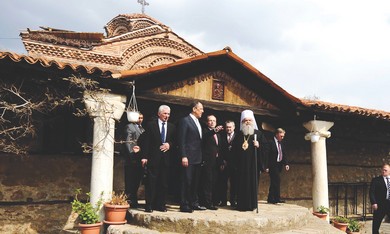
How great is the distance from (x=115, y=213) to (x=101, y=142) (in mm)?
1175

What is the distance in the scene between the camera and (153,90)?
6.29 metres

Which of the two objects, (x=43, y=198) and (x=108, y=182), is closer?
(x=108, y=182)

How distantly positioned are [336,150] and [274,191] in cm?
412

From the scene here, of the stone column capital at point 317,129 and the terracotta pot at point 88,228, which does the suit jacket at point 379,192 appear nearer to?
the stone column capital at point 317,129

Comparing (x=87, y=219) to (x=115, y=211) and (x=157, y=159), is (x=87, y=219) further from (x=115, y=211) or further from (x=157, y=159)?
(x=157, y=159)

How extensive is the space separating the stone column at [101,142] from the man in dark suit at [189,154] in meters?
1.26

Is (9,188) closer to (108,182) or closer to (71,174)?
(71,174)

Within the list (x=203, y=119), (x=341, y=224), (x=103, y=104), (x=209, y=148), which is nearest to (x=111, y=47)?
(x=203, y=119)

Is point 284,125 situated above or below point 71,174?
above

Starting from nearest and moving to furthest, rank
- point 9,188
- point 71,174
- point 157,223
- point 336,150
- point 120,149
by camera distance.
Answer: point 157,223 → point 9,188 → point 71,174 → point 120,149 → point 336,150

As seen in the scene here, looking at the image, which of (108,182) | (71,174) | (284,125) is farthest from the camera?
(284,125)

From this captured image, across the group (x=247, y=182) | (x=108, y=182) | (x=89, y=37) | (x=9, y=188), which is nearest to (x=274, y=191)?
(x=247, y=182)

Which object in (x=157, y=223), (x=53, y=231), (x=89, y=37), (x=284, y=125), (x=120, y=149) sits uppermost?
(x=89, y=37)

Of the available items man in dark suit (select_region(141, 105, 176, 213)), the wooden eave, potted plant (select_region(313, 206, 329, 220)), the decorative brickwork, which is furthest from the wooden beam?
the decorative brickwork
